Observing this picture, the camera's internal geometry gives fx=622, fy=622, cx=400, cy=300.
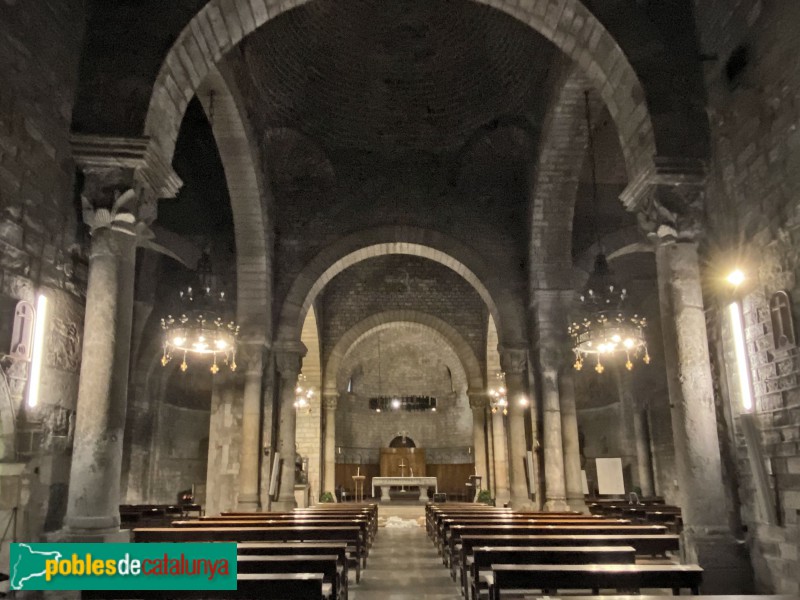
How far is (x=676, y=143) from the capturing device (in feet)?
24.3

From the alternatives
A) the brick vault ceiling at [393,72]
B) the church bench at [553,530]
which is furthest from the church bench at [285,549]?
the brick vault ceiling at [393,72]

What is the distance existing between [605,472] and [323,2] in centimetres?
1471

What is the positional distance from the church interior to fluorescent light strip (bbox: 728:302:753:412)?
0.04 m

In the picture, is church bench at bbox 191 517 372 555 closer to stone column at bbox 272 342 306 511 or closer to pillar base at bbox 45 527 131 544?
pillar base at bbox 45 527 131 544

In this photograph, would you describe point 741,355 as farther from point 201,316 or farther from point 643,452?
point 643,452

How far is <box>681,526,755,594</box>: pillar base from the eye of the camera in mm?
6516

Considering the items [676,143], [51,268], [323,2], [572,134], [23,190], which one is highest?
[323,2]

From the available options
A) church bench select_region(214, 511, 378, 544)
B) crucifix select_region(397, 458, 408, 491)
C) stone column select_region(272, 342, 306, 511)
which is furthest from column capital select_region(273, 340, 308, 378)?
crucifix select_region(397, 458, 408, 491)

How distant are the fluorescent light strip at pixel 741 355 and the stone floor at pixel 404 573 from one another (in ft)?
12.7

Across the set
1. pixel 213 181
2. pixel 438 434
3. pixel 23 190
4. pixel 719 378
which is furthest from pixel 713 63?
pixel 438 434

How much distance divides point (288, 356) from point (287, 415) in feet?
4.77

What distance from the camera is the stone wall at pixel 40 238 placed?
586 centimetres

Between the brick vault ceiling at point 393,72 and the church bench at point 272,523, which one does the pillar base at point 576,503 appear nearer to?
the church bench at point 272,523

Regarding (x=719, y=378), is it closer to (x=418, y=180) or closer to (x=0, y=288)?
(x=0, y=288)
